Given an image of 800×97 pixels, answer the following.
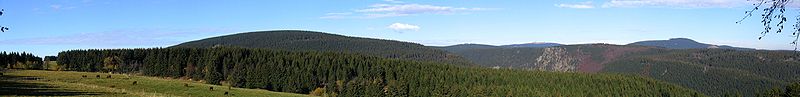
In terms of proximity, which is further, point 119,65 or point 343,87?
point 119,65

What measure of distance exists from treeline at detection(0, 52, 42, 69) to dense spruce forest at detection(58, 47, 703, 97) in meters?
6.38

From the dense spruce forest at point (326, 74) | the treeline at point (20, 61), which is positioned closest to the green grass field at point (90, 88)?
the dense spruce forest at point (326, 74)

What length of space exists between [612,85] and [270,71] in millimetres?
88287

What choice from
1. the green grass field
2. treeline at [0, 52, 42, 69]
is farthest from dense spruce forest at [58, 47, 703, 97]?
the green grass field

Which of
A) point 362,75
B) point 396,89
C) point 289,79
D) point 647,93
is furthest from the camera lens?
point 647,93

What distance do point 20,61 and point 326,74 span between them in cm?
8069

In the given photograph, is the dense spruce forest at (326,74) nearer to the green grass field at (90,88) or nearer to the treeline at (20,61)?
the treeline at (20,61)

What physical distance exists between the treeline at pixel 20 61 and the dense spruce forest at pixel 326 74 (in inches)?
251

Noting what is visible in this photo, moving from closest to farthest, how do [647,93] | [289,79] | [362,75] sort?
1. [289,79]
2. [362,75]
3. [647,93]

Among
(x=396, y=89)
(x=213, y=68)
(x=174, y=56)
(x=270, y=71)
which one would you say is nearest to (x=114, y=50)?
(x=174, y=56)

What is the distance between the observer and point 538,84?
177625mm

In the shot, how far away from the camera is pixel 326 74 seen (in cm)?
18012

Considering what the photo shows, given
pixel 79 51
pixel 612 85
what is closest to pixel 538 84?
pixel 612 85

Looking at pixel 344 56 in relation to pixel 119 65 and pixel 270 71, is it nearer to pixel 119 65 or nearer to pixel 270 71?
pixel 270 71
